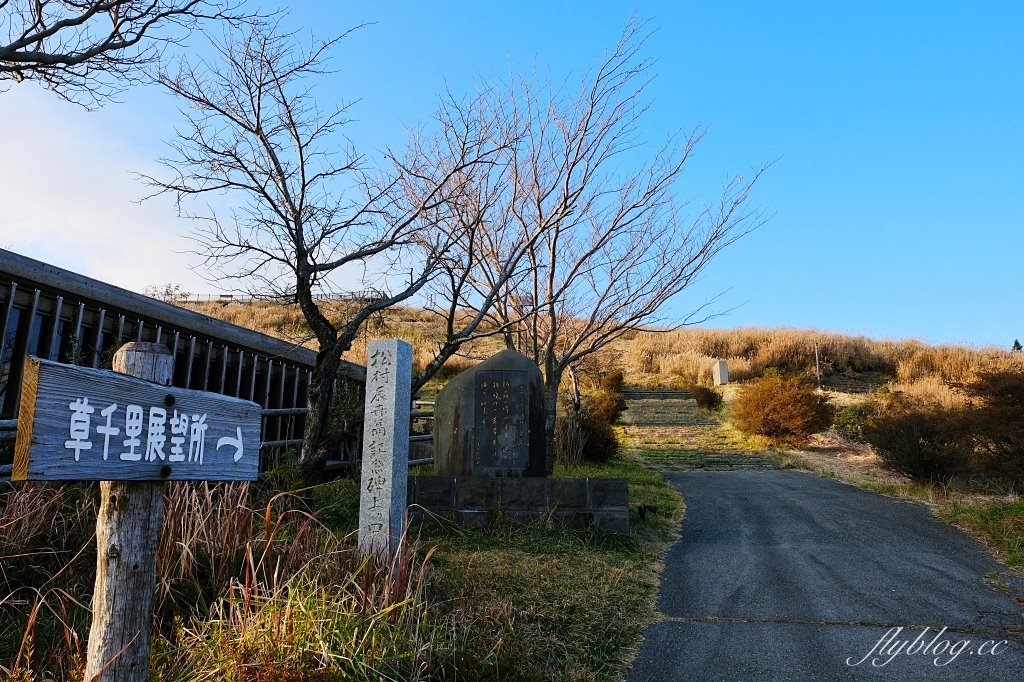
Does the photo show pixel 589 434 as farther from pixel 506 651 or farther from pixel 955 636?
pixel 506 651

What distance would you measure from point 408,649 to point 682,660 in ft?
6.72

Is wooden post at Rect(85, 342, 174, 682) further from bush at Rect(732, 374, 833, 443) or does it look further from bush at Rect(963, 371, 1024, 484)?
bush at Rect(732, 374, 833, 443)

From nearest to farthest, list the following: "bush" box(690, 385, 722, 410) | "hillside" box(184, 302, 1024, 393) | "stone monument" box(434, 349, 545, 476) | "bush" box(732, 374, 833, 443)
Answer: "stone monument" box(434, 349, 545, 476) → "bush" box(732, 374, 833, 443) → "bush" box(690, 385, 722, 410) → "hillside" box(184, 302, 1024, 393)

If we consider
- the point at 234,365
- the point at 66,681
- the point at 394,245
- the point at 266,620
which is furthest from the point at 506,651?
the point at 234,365

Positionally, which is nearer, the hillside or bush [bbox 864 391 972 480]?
bush [bbox 864 391 972 480]

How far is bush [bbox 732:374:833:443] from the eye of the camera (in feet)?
63.0

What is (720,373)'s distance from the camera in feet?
97.1

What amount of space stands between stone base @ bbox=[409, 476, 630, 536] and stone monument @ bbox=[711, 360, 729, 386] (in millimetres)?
22340

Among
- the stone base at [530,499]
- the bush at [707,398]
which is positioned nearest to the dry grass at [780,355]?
the bush at [707,398]

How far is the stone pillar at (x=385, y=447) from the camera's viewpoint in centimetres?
546

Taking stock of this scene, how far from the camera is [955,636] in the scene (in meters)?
5.06

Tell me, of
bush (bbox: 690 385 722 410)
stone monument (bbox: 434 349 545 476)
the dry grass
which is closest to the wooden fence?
stone monument (bbox: 434 349 545 476)

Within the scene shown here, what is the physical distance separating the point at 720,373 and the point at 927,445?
18.1m

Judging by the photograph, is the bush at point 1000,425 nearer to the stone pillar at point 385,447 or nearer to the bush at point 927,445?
the bush at point 927,445
